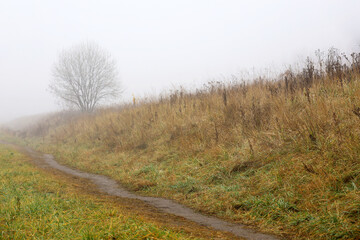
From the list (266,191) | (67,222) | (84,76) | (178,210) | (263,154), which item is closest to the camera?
(67,222)

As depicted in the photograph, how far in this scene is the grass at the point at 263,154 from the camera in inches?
153

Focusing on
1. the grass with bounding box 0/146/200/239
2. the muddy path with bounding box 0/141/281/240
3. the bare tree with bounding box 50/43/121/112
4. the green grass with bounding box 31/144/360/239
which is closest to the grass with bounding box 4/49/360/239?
the green grass with bounding box 31/144/360/239

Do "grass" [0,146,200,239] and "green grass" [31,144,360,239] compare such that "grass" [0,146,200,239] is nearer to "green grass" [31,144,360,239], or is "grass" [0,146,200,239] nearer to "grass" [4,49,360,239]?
"green grass" [31,144,360,239]

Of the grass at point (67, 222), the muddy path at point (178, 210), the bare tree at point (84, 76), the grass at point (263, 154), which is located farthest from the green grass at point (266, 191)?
the bare tree at point (84, 76)

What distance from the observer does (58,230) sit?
3.03 m

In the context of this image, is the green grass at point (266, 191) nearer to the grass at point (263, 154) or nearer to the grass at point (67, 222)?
the grass at point (263, 154)

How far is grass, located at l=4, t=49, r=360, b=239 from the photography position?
3877 millimetres

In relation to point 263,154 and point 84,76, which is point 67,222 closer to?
point 263,154

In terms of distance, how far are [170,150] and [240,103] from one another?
2982mm

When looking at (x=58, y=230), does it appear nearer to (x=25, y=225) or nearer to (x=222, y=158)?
(x=25, y=225)

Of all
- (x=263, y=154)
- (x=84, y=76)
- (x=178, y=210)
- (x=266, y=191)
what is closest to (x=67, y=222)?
(x=178, y=210)

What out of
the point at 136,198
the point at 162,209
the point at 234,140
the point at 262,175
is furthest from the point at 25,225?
the point at 234,140

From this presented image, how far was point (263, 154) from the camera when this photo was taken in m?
6.01

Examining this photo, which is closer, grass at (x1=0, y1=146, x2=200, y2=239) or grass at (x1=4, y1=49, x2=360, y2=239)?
grass at (x1=0, y1=146, x2=200, y2=239)
